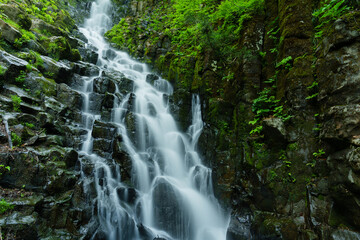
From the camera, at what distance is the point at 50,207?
5.25 m

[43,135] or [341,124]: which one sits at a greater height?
[43,135]

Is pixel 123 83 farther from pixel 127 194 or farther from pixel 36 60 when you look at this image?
pixel 127 194

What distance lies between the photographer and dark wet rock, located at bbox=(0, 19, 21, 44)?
8734 mm

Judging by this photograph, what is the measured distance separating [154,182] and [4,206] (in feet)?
15.5

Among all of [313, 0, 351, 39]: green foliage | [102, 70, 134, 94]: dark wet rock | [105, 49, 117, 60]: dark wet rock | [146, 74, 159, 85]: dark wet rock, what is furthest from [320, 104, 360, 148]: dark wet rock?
[105, 49, 117, 60]: dark wet rock

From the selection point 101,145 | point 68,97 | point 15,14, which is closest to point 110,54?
point 15,14

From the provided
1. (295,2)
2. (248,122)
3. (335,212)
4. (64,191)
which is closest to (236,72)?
(248,122)

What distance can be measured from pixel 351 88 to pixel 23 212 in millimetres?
9013

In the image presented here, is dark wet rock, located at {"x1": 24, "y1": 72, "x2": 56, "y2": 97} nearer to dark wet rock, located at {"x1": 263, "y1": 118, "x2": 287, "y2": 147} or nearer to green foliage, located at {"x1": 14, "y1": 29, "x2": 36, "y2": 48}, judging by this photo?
green foliage, located at {"x1": 14, "y1": 29, "x2": 36, "y2": 48}

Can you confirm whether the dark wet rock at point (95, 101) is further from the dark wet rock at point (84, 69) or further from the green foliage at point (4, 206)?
the green foliage at point (4, 206)

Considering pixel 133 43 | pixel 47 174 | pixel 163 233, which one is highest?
pixel 133 43

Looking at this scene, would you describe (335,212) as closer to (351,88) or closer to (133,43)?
(351,88)

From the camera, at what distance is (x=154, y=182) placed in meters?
7.96

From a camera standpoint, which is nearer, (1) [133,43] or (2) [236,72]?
(2) [236,72]
